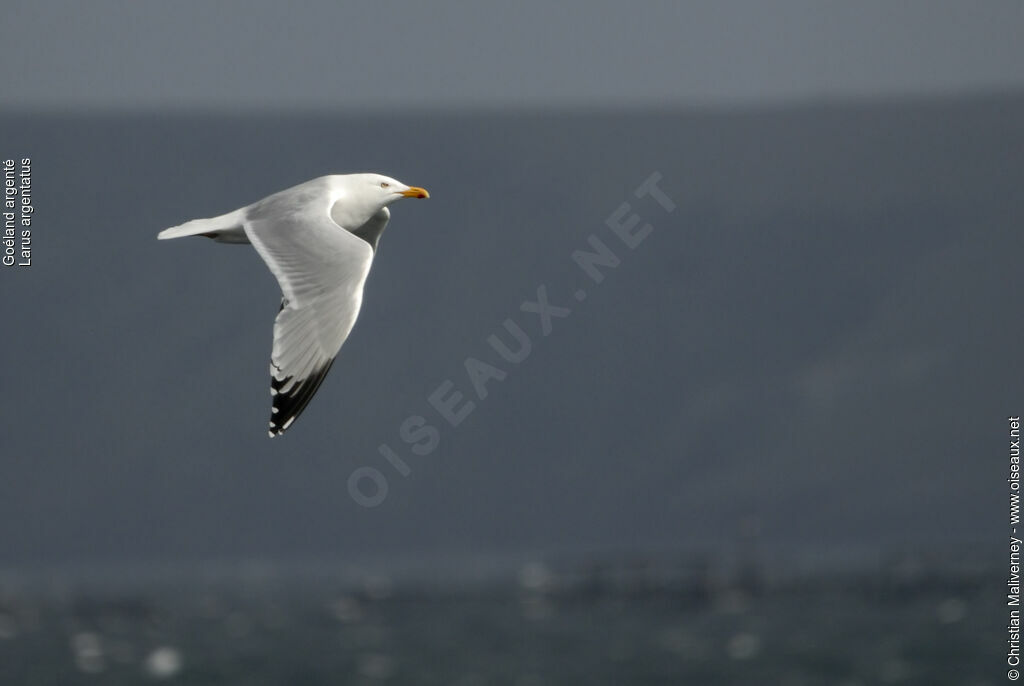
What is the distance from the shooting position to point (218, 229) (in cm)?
973

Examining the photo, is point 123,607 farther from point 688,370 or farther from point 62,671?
point 688,370

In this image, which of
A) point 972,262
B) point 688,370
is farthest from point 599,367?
point 972,262

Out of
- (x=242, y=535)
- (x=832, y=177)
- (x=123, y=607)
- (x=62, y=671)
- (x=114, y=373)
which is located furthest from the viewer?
(x=832, y=177)

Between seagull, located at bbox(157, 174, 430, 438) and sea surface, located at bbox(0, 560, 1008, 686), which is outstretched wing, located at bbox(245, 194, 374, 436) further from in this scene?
sea surface, located at bbox(0, 560, 1008, 686)

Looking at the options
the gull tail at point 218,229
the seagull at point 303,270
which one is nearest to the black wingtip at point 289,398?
the seagull at point 303,270

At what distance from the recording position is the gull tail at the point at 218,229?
9484mm

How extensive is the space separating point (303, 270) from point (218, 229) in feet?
3.08

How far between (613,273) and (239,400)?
34122 millimetres

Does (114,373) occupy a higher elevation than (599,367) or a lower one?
lower

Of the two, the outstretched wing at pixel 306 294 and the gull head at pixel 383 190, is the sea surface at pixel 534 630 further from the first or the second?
the outstretched wing at pixel 306 294

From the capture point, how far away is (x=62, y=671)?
8806 centimetres

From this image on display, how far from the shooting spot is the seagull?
341 inches

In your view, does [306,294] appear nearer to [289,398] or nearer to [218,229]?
[289,398]

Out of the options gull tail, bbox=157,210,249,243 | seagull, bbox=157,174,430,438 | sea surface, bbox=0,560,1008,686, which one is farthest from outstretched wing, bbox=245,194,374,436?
sea surface, bbox=0,560,1008,686
